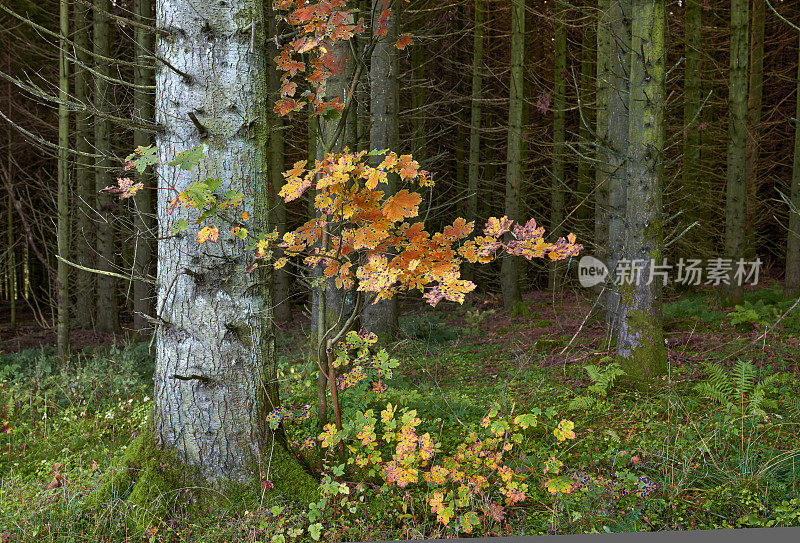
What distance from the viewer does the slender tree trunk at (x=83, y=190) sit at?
977 cm

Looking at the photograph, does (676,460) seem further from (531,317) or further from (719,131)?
(719,131)

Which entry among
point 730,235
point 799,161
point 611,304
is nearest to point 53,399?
point 611,304

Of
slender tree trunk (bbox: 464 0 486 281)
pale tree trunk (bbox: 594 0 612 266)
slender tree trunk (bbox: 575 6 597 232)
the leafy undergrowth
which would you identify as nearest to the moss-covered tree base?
the leafy undergrowth

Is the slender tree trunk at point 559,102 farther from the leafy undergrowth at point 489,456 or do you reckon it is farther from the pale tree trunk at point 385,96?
the leafy undergrowth at point 489,456

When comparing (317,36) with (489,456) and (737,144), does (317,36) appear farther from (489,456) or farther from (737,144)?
(737,144)

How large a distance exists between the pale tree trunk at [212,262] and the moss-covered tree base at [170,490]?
7cm

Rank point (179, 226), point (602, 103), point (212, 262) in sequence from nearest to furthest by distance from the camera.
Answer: point (179, 226)
point (212, 262)
point (602, 103)

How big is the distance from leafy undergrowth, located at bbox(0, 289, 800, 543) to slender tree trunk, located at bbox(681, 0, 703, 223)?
Answer: 6.77 m

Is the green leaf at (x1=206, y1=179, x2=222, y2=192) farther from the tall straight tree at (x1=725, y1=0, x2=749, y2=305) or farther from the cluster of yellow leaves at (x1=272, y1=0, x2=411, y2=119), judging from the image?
the tall straight tree at (x1=725, y1=0, x2=749, y2=305)

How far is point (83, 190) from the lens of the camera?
10.7m

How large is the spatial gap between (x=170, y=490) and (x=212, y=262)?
1388mm

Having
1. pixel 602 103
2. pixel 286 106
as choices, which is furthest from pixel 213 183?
pixel 602 103

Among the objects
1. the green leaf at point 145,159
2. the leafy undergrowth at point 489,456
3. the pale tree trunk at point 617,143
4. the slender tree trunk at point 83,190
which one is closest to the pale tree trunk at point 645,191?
the leafy undergrowth at point 489,456

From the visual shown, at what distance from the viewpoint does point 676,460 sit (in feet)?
13.3
